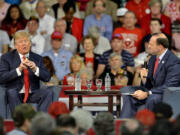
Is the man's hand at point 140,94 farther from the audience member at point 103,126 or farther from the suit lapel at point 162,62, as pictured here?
the audience member at point 103,126

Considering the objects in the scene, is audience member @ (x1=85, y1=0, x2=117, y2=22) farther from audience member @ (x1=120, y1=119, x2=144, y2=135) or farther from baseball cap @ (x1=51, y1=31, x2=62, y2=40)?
audience member @ (x1=120, y1=119, x2=144, y2=135)

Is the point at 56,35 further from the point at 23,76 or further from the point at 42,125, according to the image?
the point at 42,125

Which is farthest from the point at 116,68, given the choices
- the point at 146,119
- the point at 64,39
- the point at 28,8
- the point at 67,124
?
the point at 67,124

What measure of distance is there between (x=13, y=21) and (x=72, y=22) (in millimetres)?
1288

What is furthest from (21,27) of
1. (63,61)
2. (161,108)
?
(161,108)

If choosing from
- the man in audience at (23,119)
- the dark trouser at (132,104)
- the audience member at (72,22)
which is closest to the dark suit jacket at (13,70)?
the dark trouser at (132,104)

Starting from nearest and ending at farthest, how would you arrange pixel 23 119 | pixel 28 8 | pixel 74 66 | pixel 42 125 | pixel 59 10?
pixel 42 125, pixel 23 119, pixel 74 66, pixel 59 10, pixel 28 8

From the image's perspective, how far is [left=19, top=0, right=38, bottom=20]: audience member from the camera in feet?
38.2

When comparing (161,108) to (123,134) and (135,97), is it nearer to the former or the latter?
(123,134)

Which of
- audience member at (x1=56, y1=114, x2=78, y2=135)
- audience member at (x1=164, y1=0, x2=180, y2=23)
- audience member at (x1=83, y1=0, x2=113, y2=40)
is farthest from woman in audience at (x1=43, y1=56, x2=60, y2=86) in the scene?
audience member at (x1=56, y1=114, x2=78, y2=135)

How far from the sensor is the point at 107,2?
1128 centimetres

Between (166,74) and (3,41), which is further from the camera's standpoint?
(3,41)

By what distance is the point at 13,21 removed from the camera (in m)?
11.3

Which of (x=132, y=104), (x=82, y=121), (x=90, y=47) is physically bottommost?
(x=132, y=104)
